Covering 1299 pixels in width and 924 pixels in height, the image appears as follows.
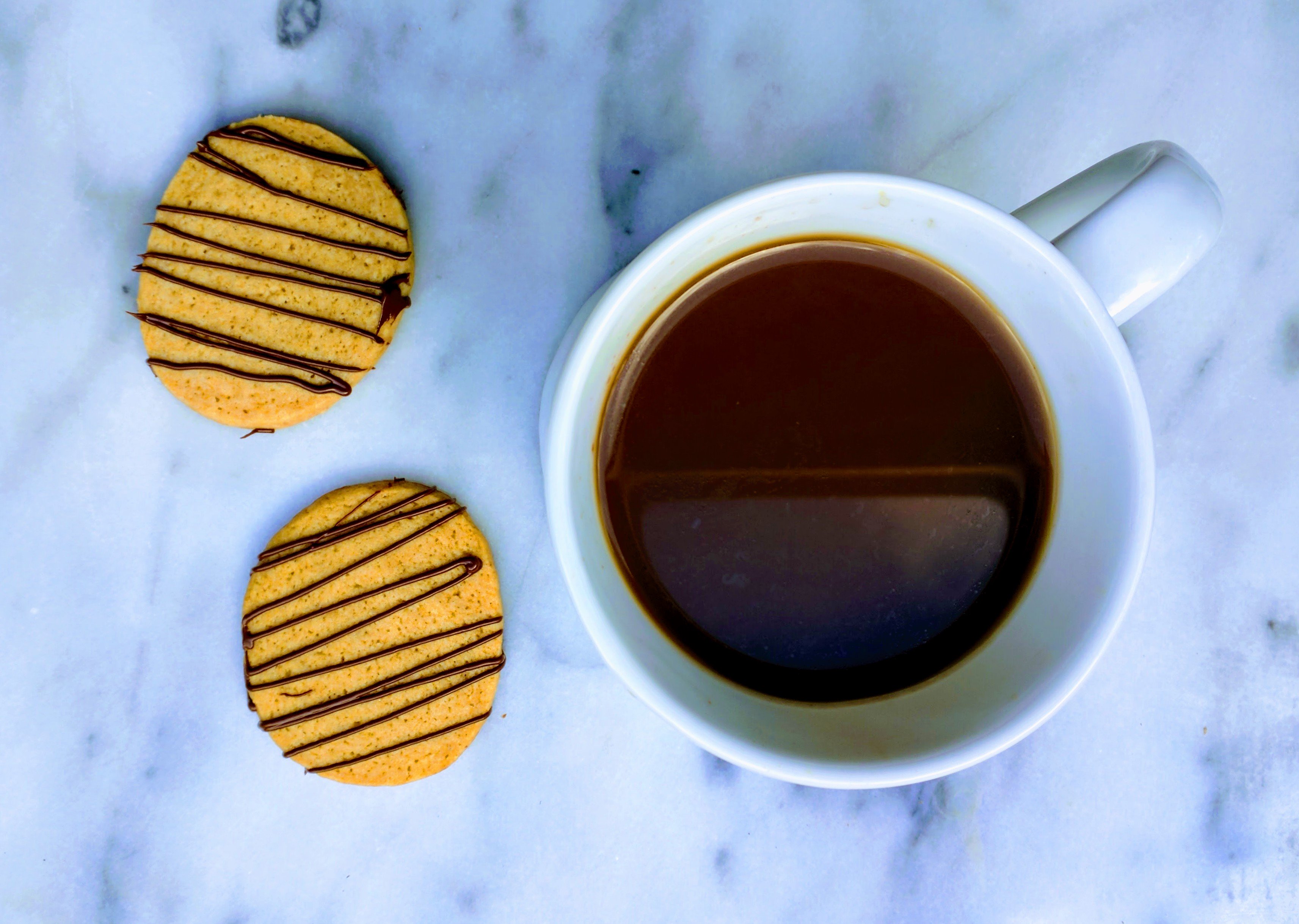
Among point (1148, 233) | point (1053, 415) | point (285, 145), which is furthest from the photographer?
point (285, 145)

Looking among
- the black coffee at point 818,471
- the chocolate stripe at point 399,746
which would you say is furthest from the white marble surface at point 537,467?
the black coffee at point 818,471

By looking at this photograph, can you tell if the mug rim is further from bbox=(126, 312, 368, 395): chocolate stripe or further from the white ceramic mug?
bbox=(126, 312, 368, 395): chocolate stripe

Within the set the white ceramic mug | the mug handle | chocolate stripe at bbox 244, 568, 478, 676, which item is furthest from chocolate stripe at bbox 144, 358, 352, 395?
the mug handle

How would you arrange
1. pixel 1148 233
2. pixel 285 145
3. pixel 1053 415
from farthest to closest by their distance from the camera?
pixel 285 145 → pixel 1053 415 → pixel 1148 233

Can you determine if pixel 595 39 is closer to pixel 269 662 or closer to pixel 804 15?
pixel 804 15

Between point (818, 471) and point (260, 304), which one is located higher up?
point (260, 304)

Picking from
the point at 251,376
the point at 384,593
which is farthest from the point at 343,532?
the point at 251,376

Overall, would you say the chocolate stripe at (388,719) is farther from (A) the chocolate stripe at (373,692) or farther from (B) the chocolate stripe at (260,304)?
(B) the chocolate stripe at (260,304)

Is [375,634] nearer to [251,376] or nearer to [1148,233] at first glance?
[251,376]

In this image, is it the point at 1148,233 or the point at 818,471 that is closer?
the point at 1148,233
